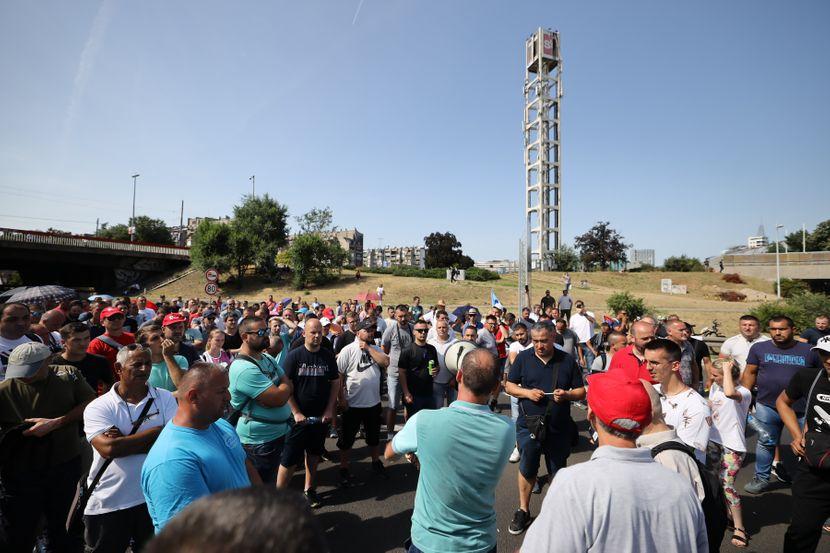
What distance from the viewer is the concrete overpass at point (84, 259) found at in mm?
34219

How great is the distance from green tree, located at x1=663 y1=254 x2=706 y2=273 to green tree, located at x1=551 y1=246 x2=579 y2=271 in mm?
12039

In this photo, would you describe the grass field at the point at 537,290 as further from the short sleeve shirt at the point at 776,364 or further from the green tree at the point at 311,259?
the short sleeve shirt at the point at 776,364

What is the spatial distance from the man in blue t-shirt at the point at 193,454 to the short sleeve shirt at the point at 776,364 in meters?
6.02

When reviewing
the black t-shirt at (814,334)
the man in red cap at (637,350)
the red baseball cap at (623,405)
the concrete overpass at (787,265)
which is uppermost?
the concrete overpass at (787,265)

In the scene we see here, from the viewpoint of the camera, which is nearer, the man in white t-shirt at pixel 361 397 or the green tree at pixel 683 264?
the man in white t-shirt at pixel 361 397

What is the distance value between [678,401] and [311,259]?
39.4 m

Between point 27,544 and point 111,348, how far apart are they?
2.68m

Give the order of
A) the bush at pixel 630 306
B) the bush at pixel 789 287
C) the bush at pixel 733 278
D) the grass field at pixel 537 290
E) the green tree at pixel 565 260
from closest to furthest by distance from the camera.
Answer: the bush at pixel 630 306, the grass field at pixel 537 290, the bush at pixel 789 287, the bush at pixel 733 278, the green tree at pixel 565 260

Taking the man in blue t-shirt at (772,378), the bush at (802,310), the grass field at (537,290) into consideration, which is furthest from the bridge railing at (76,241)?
the bush at (802,310)

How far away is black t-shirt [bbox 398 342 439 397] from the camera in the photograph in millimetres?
5891

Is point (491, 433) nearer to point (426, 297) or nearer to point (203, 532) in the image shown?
point (203, 532)

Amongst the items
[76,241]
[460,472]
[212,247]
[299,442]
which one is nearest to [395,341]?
[299,442]

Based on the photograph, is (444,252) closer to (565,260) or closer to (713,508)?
(565,260)

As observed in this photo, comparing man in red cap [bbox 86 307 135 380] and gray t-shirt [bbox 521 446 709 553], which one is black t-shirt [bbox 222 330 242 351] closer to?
man in red cap [bbox 86 307 135 380]
